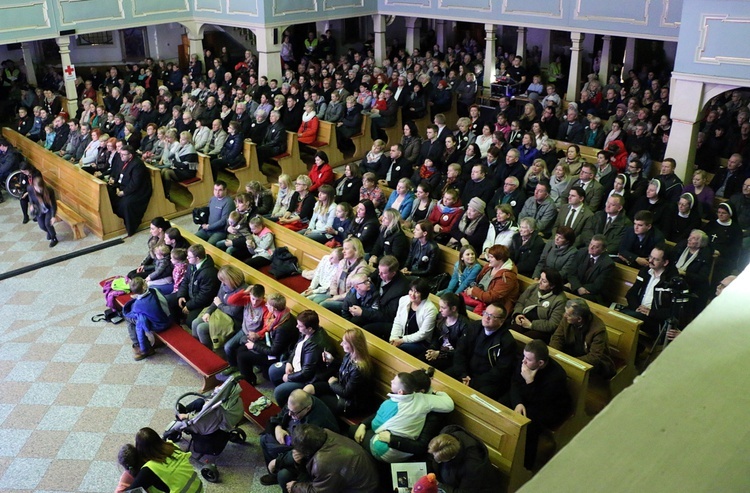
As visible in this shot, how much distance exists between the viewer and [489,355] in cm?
518

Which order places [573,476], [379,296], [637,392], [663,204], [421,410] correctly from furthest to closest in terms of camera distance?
[663,204], [379,296], [421,410], [637,392], [573,476]

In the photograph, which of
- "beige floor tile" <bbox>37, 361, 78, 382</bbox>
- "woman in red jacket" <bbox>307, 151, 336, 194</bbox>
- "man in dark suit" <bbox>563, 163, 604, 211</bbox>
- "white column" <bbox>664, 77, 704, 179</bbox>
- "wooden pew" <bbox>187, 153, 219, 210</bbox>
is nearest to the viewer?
"beige floor tile" <bbox>37, 361, 78, 382</bbox>

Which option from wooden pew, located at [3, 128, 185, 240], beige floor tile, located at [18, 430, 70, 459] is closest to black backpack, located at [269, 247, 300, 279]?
beige floor tile, located at [18, 430, 70, 459]

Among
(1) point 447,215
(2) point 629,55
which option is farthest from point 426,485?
(2) point 629,55

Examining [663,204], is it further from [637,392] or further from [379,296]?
[637,392]

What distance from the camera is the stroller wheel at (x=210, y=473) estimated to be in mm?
5125

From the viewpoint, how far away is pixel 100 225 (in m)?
9.49

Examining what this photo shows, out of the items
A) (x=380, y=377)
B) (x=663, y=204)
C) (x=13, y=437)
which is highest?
(x=663, y=204)

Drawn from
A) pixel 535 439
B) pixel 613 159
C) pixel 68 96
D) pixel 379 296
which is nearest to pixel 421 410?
pixel 535 439

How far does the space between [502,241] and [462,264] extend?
0.70 metres

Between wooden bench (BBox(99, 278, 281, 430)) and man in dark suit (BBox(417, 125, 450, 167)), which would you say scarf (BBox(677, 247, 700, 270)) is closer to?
wooden bench (BBox(99, 278, 281, 430))

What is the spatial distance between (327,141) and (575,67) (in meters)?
5.96

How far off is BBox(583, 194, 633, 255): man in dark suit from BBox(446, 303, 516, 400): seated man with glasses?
7.84 feet

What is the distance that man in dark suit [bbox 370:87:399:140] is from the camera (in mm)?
12430
